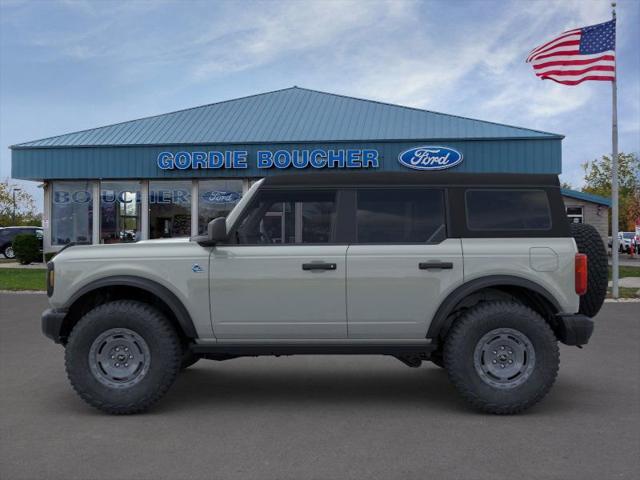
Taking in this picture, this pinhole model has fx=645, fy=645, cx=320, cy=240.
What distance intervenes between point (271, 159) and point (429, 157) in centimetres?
585

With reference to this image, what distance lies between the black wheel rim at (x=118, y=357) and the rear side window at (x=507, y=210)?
2.92 m

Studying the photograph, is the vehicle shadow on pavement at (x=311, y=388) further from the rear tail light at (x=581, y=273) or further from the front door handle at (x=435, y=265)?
the rear tail light at (x=581, y=273)

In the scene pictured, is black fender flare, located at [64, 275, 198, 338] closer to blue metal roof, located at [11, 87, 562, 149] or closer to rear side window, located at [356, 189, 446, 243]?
rear side window, located at [356, 189, 446, 243]

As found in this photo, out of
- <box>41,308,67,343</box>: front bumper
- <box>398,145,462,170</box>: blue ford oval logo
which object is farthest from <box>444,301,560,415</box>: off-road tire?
<box>398,145,462,170</box>: blue ford oval logo

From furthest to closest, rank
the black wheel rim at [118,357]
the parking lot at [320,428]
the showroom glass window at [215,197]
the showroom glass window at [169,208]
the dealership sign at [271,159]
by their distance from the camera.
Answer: the showroom glass window at [169,208]
the showroom glass window at [215,197]
the dealership sign at [271,159]
the black wheel rim at [118,357]
the parking lot at [320,428]

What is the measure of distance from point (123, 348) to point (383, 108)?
926 inches

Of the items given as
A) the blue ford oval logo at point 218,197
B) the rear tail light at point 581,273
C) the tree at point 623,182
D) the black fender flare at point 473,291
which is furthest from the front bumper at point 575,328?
the tree at point 623,182

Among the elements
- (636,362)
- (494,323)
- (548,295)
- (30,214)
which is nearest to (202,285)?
(494,323)

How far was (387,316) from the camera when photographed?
5.27 m

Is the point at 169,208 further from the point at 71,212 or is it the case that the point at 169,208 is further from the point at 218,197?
the point at 71,212

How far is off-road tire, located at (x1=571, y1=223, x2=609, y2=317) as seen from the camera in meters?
5.58

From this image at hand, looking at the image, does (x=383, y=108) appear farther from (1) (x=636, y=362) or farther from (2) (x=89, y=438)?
(2) (x=89, y=438)

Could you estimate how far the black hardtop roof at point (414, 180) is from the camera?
215 inches

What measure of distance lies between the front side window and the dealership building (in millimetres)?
17988
